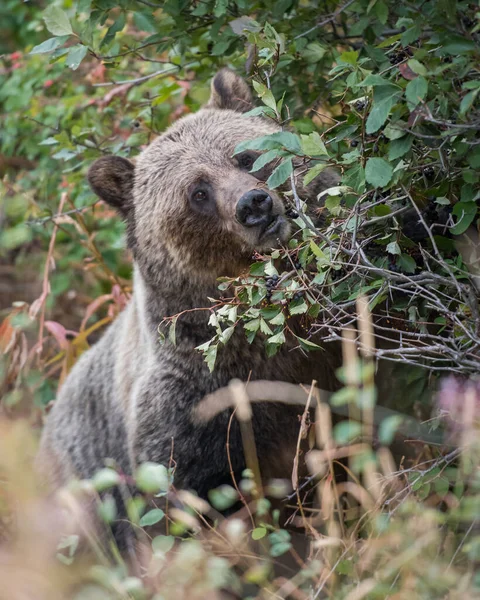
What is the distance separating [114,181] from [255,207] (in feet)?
3.27

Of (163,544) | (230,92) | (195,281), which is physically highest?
(230,92)

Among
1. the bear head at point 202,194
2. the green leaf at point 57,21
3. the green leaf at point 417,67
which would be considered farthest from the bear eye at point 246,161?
the green leaf at point 417,67

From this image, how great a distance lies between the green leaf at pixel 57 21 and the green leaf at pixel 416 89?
170 centimetres

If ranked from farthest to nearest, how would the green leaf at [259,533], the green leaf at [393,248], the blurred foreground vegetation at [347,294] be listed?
the green leaf at [393,248] → the green leaf at [259,533] → the blurred foreground vegetation at [347,294]

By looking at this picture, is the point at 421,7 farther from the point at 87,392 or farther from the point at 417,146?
the point at 87,392

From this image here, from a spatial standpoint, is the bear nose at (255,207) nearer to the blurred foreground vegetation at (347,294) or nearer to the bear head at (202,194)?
the bear head at (202,194)

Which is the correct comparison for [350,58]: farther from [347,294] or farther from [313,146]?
[347,294]

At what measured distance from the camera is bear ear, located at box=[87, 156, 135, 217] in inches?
171

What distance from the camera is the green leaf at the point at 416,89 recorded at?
9.23ft

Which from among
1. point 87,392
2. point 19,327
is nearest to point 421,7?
point 87,392

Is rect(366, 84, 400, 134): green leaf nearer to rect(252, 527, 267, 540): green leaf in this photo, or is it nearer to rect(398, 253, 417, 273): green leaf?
rect(398, 253, 417, 273): green leaf

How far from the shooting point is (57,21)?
380 centimetres

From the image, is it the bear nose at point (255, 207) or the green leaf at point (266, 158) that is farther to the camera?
the bear nose at point (255, 207)

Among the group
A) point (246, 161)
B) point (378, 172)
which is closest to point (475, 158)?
point (378, 172)
